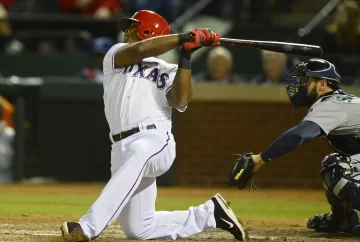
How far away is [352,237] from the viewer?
494cm

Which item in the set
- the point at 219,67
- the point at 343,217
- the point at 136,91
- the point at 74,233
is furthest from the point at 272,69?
the point at 74,233

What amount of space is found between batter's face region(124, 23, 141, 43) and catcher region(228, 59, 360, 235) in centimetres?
103

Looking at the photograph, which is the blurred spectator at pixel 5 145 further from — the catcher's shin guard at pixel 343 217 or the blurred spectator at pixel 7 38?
the catcher's shin guard at pixel 343 217

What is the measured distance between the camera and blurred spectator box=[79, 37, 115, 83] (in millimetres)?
9727

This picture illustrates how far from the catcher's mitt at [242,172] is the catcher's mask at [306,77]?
2.08 ft

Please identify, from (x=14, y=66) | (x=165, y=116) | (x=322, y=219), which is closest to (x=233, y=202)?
(x=322, y=219)

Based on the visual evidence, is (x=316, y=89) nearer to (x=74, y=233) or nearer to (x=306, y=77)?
(x=306, y=77)

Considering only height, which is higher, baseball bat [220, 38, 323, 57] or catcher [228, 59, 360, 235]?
baseball bat [220, 38, 323, 57]

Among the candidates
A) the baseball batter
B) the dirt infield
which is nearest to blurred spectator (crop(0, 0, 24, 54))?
the dirt infield

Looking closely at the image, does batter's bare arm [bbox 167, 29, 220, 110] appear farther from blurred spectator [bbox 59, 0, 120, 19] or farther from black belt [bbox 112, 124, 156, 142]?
blurred spectator [bbox 59, 0, 120, 19]

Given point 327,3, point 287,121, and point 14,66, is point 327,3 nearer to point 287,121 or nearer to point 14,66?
point 287,121

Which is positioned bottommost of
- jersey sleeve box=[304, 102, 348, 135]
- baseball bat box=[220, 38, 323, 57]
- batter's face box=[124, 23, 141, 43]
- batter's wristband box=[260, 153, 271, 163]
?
batter's wristband box=[260, 153, 271, 163]

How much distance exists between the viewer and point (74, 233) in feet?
13.3

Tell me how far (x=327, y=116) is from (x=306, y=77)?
1.34ft
